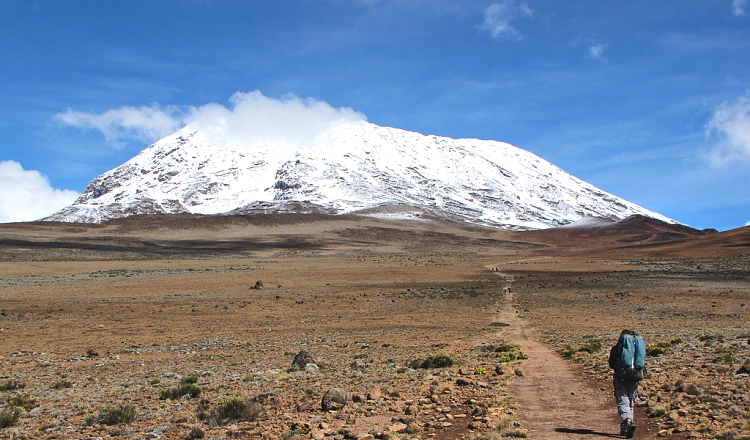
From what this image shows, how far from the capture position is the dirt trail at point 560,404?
8453 mm

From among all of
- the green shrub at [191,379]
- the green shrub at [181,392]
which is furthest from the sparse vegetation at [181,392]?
the green shrub at [191,379]

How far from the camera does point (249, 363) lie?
16.0m

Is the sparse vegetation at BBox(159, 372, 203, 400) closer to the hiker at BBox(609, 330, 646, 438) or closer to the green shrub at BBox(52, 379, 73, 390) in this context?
the green shrub at BBox(52, 379, 73, 390)

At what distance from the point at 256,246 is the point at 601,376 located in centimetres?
9014

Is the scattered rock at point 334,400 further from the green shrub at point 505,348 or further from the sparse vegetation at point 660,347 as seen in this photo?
the sparse vegetation at point 660,347

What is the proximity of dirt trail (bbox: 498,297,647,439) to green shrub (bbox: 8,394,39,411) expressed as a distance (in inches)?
363

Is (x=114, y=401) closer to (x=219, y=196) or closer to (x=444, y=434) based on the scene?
(x=444, y=434)

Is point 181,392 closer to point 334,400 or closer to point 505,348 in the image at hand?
point 334,400

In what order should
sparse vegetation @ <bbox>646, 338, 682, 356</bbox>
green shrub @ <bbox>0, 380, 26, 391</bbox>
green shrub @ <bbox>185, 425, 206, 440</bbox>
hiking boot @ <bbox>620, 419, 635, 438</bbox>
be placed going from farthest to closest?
1. sparse vegetation @ <bbox>646, 338, 682, 356</bbox>
2. green shrub @ <bbox>0, 380, 26, 391</bbox>
3. green shrub @ <bbox>185, 425, 206, 440</bbox>
4. hiking boot @ <bbox>620, 419, 635, 438</bbox>

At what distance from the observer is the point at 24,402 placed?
11.4 m

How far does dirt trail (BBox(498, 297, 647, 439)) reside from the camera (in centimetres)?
845

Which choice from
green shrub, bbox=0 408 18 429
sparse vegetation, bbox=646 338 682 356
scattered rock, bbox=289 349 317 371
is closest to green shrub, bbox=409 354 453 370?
scattered rock, bbox=289 349 317 371

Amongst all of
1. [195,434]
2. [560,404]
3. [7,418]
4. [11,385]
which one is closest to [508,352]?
[560,404]

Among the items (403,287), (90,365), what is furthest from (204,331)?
(403,287)
